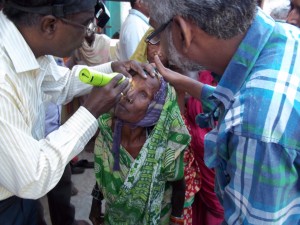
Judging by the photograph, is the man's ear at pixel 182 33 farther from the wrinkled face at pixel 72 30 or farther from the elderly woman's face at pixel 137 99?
the elderly woman's face at pixel 137 99

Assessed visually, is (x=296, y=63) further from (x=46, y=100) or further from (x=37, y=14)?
(x=46, y=100)

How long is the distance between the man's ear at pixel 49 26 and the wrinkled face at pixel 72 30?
0.09ft

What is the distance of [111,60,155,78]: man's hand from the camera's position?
1.64 metres

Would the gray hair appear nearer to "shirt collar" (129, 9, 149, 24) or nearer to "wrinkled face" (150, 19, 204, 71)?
"wrinkled face" (150, 19, 204, 71)

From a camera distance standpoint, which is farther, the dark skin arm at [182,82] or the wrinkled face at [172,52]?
the dark skin arm at [182,82]

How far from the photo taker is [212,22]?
0.88 metres

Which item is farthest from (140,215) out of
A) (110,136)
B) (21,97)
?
(21,97)

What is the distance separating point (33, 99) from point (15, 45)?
10.3 inches

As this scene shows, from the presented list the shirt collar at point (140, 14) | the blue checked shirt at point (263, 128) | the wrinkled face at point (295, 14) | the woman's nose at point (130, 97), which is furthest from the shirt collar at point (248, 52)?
the shirt collar at point (140, 14)

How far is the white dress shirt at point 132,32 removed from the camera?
2736 millimetres

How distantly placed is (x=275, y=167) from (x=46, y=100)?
1.27 m

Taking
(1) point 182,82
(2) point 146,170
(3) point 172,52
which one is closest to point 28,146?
(3) point 172,52

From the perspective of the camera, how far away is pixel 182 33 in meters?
0.94

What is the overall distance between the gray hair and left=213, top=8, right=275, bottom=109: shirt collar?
0.09ft
